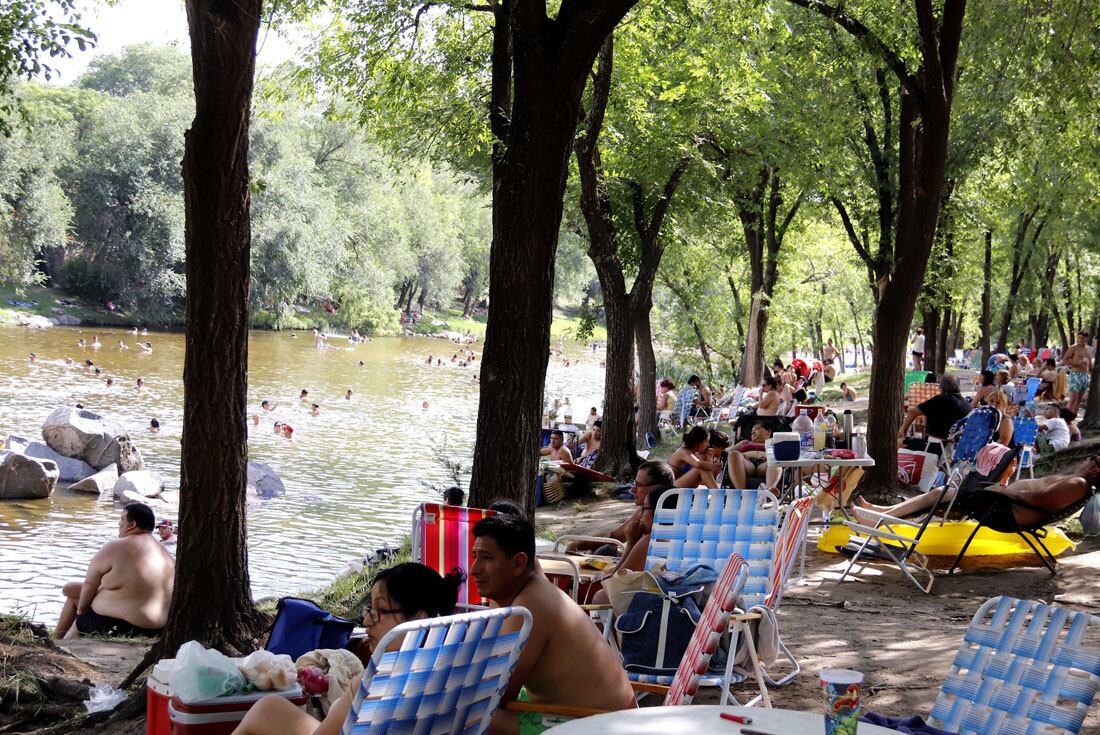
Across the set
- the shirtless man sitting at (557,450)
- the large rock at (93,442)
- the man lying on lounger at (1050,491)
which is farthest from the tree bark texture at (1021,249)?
the man lying on lounger at (1050,491)

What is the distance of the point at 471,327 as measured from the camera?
266 ft

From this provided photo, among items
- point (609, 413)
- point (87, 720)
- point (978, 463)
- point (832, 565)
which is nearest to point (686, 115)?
point (609, 413)

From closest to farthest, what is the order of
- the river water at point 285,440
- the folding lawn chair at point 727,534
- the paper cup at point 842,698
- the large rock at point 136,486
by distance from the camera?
the paper cup at point 842,698 → the folding lawn chair at point 727,534 → the river water at point 285,440 → the large rock at point 136,486

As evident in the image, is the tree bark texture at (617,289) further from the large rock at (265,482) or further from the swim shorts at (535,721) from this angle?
the swim shorts at (535,721)

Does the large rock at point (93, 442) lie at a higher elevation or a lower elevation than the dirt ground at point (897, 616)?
lower

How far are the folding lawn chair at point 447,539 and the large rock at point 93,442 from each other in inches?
582

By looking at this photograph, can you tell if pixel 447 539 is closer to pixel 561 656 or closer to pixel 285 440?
pixel 561 656

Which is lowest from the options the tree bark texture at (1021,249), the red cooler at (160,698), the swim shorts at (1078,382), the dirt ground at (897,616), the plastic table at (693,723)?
the dirt ground at (897,616)

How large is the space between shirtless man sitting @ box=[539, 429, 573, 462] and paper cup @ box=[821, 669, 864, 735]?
13773mm

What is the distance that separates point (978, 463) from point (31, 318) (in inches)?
1915

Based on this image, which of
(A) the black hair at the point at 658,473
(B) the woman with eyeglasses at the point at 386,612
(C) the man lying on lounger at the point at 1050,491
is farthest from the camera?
(C) the man lying on lounger at the point at 1050,491

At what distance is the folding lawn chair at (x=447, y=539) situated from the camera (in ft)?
21.7

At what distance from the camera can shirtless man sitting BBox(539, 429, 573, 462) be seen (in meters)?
16.6

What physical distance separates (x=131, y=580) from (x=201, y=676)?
4762 mm
